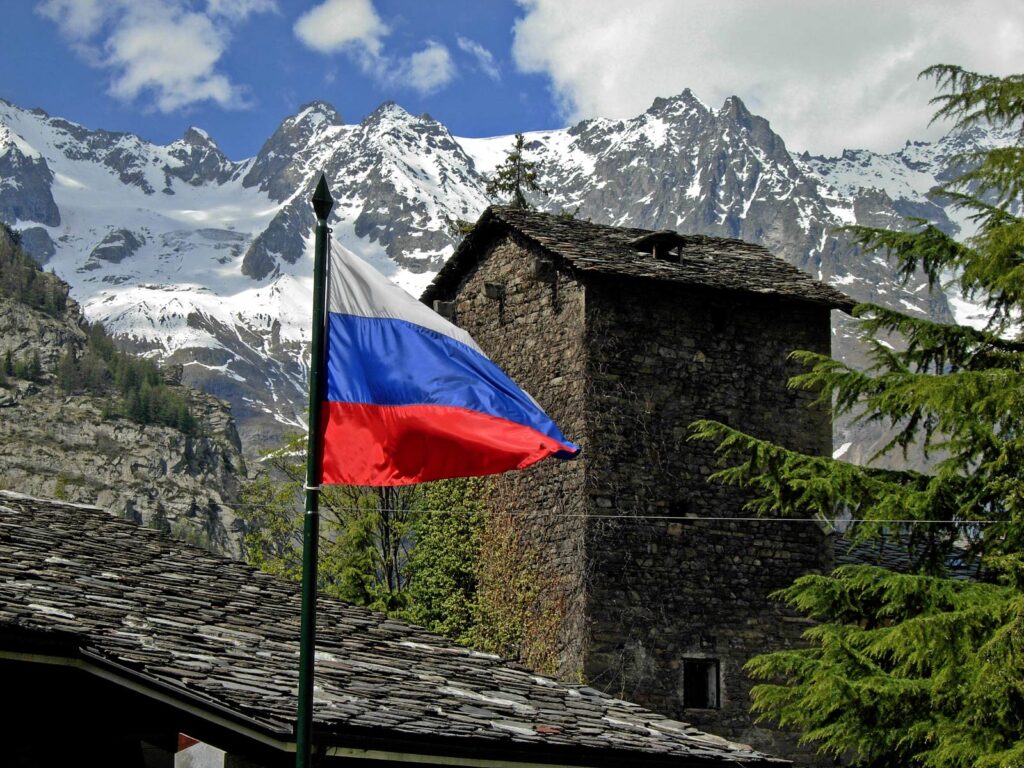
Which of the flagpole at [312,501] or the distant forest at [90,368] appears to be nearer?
the flagpole at [312,501]

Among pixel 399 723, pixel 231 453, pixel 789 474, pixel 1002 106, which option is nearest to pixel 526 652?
pixel 789 474

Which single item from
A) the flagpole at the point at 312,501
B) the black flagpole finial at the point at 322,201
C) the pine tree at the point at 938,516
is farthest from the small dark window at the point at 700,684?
the black flagpole finial at the point at 322,201

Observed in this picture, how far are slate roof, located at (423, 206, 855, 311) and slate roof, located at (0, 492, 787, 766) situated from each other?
10519 millimetres

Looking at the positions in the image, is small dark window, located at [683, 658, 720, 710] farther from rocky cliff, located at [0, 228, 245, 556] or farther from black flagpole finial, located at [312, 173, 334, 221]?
rocky cliff, located at [0, 228, 245, 556]

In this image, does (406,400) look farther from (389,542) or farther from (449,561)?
(389,542)

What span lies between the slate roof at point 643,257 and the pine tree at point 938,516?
5.21 metres

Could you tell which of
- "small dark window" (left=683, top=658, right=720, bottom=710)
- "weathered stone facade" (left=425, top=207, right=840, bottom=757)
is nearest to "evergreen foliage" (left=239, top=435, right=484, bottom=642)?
"weathered stone facade" (left=425, top=207, right=840, bottom=757)

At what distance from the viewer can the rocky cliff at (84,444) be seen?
158m

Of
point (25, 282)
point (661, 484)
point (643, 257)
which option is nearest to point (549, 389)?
point (661, 484)

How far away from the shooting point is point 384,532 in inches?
1257

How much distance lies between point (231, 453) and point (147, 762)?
190m

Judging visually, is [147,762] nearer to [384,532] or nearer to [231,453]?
[384,532]

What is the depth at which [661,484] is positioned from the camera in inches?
880

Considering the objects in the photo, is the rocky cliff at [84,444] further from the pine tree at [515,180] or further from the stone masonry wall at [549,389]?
the stone masonry wall at [549,389]
